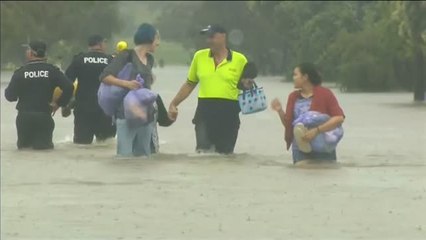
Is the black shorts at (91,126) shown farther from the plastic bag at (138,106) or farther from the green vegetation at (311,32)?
the green vegetation at (311,32)

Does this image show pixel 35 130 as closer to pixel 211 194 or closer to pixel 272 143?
pixel 272 143

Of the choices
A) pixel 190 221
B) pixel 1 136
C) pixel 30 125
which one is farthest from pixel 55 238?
pixel 1 136

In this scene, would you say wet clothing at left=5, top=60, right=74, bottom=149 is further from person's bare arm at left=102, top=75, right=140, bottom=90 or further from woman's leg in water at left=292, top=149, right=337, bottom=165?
woman's leg in water at left=292, top=149, right=337, bottom=165

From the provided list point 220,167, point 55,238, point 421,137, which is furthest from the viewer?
point 421,137

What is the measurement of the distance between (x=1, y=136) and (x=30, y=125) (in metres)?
3.77

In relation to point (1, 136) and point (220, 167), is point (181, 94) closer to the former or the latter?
point (220, 167)

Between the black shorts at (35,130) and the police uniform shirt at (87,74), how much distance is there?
3.50 feet

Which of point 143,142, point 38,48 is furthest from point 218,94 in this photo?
point 38,48

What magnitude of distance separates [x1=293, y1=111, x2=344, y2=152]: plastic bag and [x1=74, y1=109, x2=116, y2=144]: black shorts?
4752mm

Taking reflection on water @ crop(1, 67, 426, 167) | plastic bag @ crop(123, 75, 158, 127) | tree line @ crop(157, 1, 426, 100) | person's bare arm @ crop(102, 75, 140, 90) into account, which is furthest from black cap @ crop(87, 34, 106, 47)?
tree line @ crop(157, 1, 426, 100)

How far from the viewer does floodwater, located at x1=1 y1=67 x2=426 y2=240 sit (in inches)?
377

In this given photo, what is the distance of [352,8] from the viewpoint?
69.1 m

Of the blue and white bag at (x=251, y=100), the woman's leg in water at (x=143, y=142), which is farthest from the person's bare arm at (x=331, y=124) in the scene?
the woman's leg in water at (x=143, y=142)

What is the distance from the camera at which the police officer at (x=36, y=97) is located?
56.8 ft
